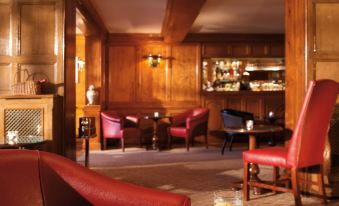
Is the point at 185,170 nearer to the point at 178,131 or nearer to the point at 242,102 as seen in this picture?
the point at 178,131

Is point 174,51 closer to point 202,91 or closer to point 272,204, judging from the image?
point 202,91

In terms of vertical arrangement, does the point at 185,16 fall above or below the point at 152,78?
above

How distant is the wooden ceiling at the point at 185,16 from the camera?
6.09 meters

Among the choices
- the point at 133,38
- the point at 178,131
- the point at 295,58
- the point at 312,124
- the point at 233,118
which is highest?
the point at 133,38

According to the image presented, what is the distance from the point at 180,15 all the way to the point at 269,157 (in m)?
3.16

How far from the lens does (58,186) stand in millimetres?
1603

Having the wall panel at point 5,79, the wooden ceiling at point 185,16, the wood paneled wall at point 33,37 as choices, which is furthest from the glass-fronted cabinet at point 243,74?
the wall panel at point 5,79

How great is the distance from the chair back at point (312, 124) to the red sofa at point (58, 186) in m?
2.17

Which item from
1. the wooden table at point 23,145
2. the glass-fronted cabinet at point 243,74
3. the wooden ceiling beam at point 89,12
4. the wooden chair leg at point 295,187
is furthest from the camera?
the glass-fronted cabinet at point 243,74

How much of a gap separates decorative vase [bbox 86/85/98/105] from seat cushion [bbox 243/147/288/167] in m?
4.70

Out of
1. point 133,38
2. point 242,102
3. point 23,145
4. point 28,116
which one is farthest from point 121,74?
point 23,145

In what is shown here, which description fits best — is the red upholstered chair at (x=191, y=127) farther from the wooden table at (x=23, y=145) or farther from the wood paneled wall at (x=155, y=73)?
the wooden table at (x=23, y=145)

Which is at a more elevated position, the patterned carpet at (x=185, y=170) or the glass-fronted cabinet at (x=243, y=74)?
the glass-fronted cabinet at (x=243, y=74)

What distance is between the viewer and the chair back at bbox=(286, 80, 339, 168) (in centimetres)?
340
